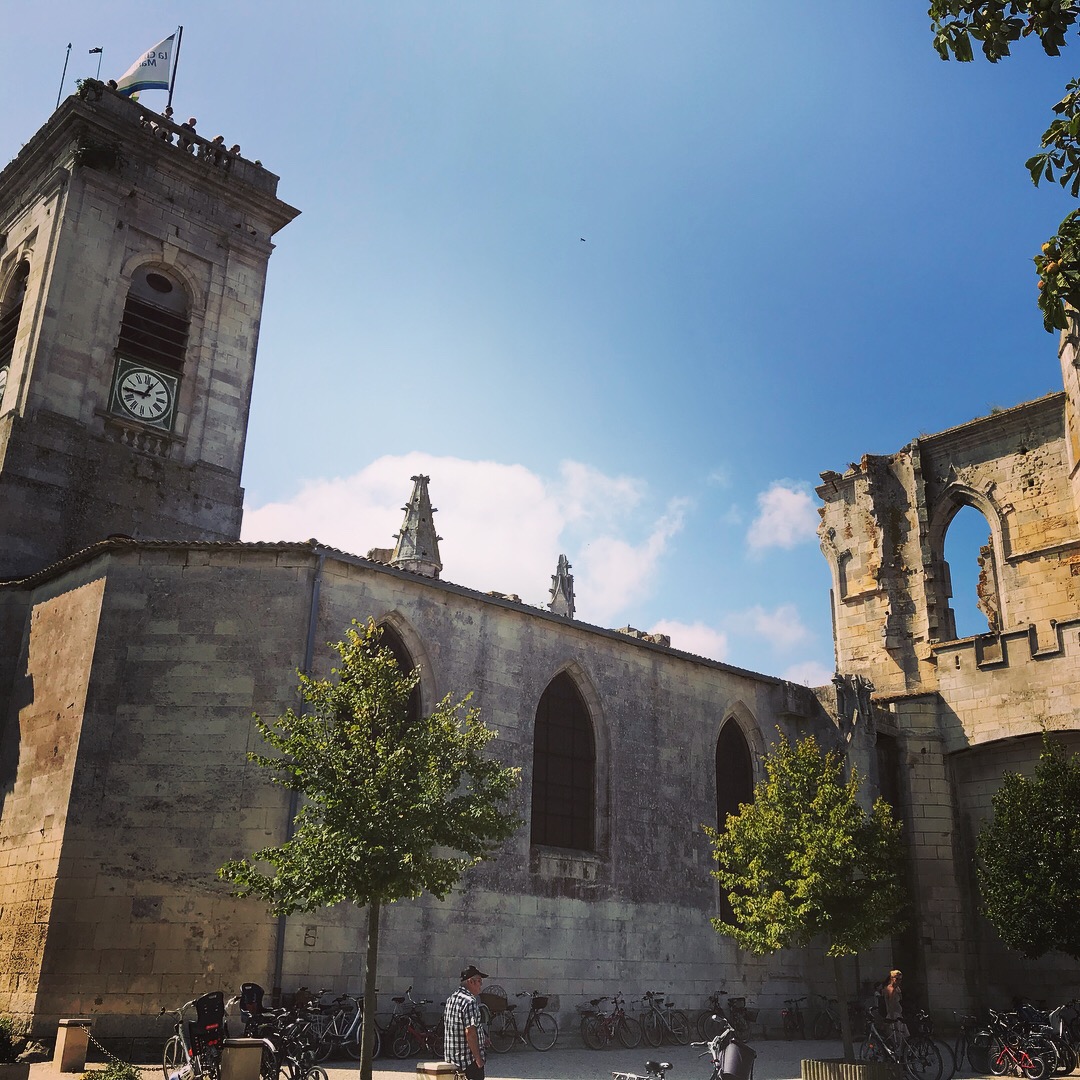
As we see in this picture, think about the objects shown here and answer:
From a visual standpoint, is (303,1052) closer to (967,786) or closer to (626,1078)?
(626,1078)

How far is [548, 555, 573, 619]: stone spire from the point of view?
109 ft

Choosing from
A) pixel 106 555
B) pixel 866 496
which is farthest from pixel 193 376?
pixel 866 496

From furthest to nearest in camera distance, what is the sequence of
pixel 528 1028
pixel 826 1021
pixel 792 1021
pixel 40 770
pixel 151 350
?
pixel 151 350, pixel 826 1021, pixel 792 1021, pixel 528 1028, pixel 40 770

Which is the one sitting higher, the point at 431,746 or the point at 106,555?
the point at 106,555

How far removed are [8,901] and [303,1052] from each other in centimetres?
580

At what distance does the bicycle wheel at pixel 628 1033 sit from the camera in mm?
16844

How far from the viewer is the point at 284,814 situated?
46.6 ft

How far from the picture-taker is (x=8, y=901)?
1466 cm

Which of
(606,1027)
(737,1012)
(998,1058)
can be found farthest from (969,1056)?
(606,1027)

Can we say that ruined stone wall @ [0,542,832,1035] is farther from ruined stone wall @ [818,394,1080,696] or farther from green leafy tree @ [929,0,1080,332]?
green leafy tree @ [929,0,1080,332]

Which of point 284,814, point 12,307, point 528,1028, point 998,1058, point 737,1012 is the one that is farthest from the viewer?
point 12,307

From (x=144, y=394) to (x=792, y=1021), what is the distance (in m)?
17.6

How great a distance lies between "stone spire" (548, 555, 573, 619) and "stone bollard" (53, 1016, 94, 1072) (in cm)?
2169

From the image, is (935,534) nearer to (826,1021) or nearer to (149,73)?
(826,1021)
